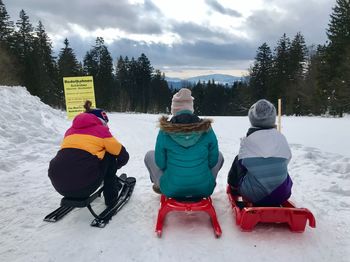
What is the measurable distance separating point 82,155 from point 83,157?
0.10ft

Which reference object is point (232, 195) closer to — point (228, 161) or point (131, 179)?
point (131, 179)

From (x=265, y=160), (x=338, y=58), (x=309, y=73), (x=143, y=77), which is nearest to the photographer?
(x=265, y=160)

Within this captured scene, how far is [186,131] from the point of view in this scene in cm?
454

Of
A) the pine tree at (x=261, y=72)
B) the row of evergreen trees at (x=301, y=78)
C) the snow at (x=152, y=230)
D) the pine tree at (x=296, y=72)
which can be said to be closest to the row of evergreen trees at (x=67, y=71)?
the row of evergreen trees at (x=301, y=78)

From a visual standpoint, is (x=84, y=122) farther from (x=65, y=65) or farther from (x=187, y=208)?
(x=65, y=65)

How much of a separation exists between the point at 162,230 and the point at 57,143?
7.01 metres

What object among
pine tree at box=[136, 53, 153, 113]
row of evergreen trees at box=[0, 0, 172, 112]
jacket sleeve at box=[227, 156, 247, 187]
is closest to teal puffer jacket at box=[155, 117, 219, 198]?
jacket sleeve at box=[227, 156, 247, 187]

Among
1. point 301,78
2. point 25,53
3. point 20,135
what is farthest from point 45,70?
point 20,135

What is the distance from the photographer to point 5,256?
13.1 feet

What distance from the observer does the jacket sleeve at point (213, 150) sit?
15.6 ft

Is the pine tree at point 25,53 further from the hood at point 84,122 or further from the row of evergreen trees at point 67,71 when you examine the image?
the hood at point 84,122

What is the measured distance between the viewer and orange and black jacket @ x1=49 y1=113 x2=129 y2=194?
4629 mm

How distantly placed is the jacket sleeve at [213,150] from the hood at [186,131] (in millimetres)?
177

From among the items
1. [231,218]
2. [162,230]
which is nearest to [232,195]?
[231,218]
